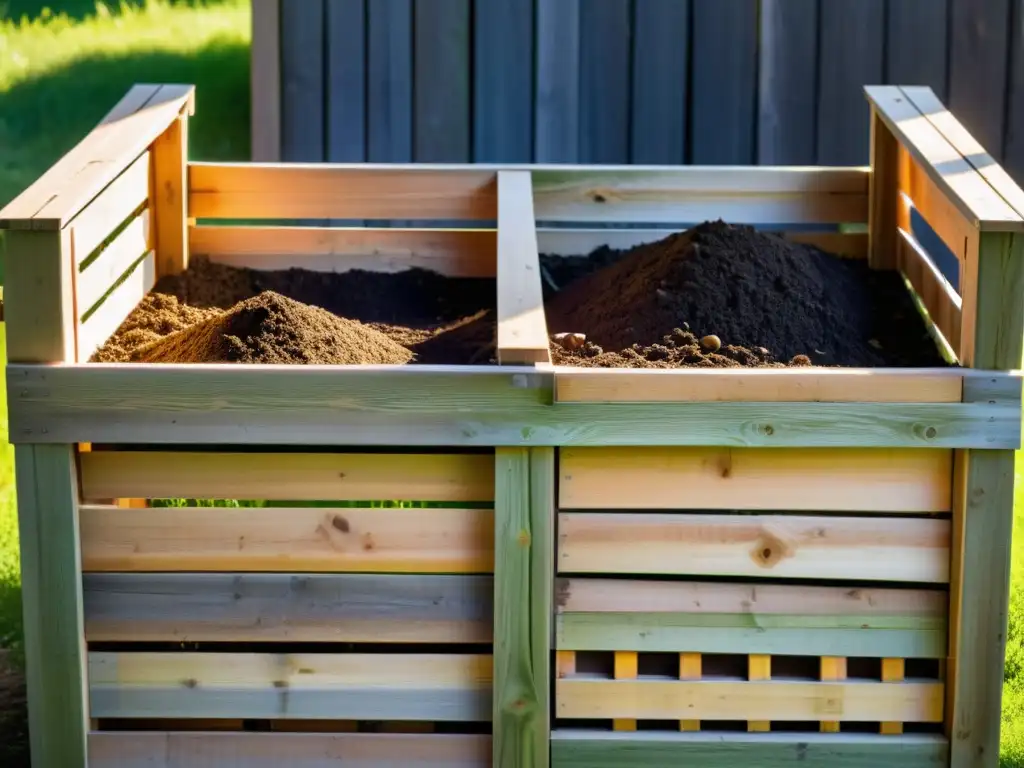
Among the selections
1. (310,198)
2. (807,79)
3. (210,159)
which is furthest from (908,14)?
(210,159)

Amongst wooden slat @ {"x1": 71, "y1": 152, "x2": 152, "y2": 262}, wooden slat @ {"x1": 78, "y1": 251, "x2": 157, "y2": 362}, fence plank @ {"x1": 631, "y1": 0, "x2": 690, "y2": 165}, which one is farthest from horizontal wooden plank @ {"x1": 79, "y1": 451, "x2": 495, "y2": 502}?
fence plank @ {"x1": 631, "y1": 0, "x2": 690, "y2": 165}

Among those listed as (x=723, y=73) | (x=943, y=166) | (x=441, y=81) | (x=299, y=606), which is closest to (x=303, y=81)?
(x=441, y=81)

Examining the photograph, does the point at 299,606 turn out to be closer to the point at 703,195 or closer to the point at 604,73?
the point at 703,195

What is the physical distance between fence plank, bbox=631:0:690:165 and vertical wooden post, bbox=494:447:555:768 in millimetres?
2638

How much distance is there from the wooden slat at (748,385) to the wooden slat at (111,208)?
997mm

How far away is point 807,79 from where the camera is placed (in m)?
4.82

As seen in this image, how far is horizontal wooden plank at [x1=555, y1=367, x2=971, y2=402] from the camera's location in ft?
7.75

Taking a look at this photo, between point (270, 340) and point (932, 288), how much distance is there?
1.51m

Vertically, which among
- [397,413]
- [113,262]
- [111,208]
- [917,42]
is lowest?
[397,413]

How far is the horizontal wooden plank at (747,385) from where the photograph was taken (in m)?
2.36

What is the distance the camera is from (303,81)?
474 cm

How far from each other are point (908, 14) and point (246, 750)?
12.0 feet

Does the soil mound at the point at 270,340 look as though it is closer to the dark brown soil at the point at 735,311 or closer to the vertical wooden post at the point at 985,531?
the dark brown soil at the point at 735,311

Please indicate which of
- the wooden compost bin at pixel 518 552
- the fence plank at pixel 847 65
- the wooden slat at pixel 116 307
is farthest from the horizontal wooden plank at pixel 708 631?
the fence plank at pixel 847 65
